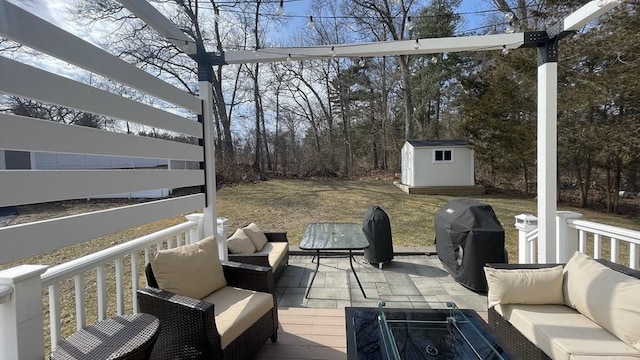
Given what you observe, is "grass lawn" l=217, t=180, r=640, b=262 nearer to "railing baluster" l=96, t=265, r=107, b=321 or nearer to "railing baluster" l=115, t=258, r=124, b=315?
"railing baluster" l=115, t=258, r=124, b=315

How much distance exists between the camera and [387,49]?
10.2 ft

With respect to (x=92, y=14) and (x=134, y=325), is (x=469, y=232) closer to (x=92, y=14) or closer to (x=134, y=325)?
(x=134, y=325)

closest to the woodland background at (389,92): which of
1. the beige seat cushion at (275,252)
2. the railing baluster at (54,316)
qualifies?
the railing baluster at (54,316)

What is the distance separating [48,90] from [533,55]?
37.8 feet

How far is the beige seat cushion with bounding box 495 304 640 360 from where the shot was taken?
1.60 meters

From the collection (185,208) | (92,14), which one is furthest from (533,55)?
(92,14)

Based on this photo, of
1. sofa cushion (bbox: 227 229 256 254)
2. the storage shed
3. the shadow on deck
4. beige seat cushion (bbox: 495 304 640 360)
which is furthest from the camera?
the storage shed

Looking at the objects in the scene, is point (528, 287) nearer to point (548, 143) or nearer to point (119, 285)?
point (548, 143)

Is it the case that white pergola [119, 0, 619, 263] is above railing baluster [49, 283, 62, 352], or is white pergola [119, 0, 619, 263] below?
above

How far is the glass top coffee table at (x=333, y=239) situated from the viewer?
3.27 meters

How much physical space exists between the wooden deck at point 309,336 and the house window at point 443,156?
31.2ft

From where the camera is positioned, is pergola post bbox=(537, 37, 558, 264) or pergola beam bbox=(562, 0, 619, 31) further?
pergola post bbox=(537, 37, 558, 264)

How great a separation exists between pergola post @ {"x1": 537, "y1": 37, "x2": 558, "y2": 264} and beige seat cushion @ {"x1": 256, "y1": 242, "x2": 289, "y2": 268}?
2.72m

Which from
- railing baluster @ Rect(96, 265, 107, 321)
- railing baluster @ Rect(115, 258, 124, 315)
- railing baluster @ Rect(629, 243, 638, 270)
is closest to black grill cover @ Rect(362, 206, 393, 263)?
railing baluster @ Rect(629, 243, 638, 270)
